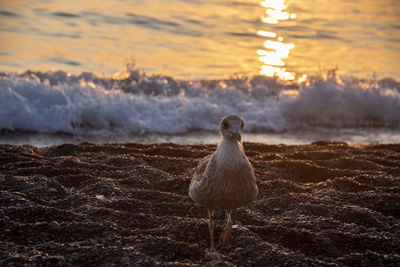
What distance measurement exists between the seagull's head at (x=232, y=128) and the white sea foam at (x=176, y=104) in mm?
10949

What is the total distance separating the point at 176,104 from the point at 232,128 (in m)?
13.8

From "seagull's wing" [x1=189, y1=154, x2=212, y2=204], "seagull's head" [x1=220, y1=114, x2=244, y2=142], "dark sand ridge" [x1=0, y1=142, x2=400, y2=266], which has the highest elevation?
"seagull's head" [x1=220, y1=114, x2=244, y2=142]

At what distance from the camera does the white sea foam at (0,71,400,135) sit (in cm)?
1486

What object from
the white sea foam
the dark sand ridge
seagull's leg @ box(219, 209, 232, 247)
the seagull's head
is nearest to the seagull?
the seagull's head

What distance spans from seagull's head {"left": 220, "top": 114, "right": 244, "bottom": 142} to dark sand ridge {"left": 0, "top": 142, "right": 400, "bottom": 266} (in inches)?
51.1

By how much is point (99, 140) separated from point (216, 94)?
7.77m

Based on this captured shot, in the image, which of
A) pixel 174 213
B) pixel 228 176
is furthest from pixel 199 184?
pixel 174 213

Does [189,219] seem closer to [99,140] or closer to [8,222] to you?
[8,222]

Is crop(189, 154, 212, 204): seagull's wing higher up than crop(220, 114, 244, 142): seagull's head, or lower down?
lower down

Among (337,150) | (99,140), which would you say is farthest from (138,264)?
(99,140)

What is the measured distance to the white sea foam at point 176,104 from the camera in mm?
14859

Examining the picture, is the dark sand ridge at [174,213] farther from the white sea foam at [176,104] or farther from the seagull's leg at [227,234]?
the white sea foam at [176,104]

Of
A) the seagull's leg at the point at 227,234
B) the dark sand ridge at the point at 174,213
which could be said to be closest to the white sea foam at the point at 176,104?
the dark sand ridge at the point at 174,213

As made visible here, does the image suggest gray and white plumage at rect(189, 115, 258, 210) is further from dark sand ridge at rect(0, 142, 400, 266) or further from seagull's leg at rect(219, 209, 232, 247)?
dark sand ridge at rect(0, 142, 400, 266)
